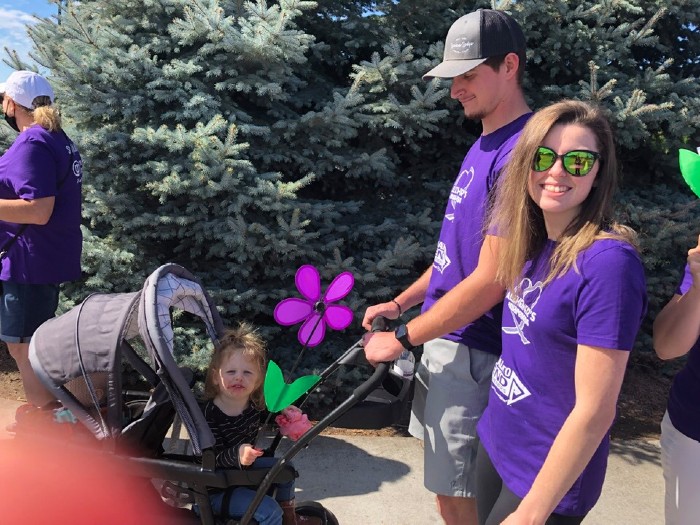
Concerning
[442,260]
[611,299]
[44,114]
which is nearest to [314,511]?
[442,260]

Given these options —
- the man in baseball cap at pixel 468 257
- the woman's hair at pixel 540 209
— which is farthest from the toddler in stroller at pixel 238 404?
the woman's hair at pixel 540 209

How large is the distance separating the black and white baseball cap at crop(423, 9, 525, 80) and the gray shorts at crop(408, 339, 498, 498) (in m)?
1.00

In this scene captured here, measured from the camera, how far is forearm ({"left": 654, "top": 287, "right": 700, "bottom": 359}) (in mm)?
1699

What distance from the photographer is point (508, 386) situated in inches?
63.9

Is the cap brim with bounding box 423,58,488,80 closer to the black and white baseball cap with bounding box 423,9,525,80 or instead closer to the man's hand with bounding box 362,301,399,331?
the black and white baseball cap with bounding box 423,9,525,80

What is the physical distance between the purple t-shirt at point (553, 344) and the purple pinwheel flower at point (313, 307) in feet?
2.55

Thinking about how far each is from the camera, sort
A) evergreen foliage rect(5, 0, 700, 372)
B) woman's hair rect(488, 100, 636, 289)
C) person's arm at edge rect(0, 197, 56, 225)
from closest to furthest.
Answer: woman's hair rect(488, 100, 636, 289), person's arm at edge rect(0, 197, 56, 225), evergreen foliage rect(5, 0, 700, 372)

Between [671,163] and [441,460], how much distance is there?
3.78 metres

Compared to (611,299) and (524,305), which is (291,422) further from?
(611,299)

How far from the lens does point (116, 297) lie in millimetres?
2342

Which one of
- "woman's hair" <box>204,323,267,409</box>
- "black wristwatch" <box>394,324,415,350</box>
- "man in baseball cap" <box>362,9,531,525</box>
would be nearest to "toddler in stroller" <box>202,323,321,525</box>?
"woman's hair" <box>204,323,267,409</box>

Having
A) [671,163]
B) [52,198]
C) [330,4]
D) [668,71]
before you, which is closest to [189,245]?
[52,198]

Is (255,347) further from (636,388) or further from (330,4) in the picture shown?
(636,388)

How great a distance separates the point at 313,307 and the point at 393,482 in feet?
5.02
